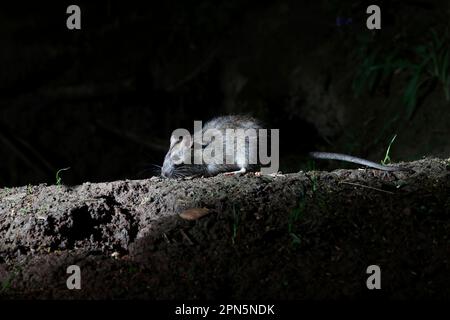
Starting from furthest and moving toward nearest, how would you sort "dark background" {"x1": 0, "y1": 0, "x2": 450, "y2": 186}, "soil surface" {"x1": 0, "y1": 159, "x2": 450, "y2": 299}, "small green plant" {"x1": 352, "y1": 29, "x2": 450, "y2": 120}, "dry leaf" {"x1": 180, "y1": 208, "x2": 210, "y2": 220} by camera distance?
"dark background" {"x1": 0, "y1": 0, "x2": 450, "y2": 186} → "small green plant" {"x1": 352, "y1": 29, "x2": 450, "y2": 120} → "dry leaf" {"x1": 180, "y1": 208, "x2": 210, "y2": 220} → "soil surface" {"x1": 0, "y1": 159, "x2": 450, "y2": 299}

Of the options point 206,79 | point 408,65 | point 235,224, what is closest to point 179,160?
point 235,224

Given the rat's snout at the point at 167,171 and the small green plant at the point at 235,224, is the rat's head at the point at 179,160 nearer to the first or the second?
the rat's snout at the point at 167,171

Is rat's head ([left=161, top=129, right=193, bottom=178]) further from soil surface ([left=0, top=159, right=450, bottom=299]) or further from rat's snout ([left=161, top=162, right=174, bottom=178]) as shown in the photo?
soil surface ([left=0, top=159, right=450, bottom=299])

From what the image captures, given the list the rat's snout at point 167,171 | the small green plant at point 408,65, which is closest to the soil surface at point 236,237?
the rat's snout at point 167,171

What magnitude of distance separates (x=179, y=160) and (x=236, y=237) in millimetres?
2151

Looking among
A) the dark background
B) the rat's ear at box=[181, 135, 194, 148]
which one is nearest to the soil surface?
the rat's ear at box=[181, 135, 194, 148]

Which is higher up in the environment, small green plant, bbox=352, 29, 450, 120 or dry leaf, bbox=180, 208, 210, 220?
small green plant, bbox=352, 29, 450, 120

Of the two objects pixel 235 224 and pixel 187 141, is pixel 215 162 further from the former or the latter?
pixel 235 224

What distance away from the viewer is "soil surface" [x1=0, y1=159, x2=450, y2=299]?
9.66 ft

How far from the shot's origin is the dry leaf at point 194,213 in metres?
3.46
